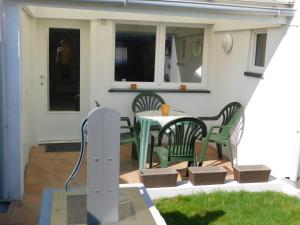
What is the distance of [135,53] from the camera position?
7496 mm

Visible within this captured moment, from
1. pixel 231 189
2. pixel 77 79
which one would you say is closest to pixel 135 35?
pixel 77 79

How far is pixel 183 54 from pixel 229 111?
1645mm

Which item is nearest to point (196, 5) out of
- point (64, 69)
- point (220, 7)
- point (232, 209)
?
point (220, 7)

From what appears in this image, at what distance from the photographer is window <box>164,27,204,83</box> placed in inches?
300

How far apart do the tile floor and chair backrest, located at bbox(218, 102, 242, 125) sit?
2.27 ft

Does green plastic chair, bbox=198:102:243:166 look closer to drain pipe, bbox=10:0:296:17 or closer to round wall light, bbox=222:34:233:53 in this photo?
round wall light, bbox=222:34:233:53

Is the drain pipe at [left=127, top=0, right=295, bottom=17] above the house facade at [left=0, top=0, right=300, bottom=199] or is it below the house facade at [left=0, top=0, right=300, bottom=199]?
above

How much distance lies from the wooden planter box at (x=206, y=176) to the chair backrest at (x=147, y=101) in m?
2.41

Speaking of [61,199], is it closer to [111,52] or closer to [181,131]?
[181,131]

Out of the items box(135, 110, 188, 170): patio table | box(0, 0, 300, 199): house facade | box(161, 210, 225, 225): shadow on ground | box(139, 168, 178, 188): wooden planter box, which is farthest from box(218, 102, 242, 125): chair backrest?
box(161, 210, 225, 225): shadow on ground

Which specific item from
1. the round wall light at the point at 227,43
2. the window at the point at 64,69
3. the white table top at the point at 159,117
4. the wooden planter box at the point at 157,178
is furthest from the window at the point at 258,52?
the window at the point at 64,69

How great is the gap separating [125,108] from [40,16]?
2.19m

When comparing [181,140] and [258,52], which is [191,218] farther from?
[258,52]

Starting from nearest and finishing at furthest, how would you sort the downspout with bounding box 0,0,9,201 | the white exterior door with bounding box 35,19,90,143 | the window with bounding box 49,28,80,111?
the downspout with bounding box 0,0,9,201 < the white exterior door with bounding box 35,19,90,143 < the window with bounding box 49,28,80,111
